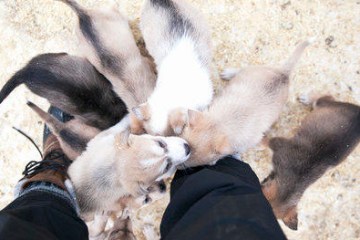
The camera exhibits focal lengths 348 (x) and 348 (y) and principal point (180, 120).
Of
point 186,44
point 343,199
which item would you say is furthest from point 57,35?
point 343,199

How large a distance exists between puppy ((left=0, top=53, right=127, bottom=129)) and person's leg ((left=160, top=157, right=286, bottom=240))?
1172mm

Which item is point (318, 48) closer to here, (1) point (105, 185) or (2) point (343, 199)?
(2) point (343, 199)

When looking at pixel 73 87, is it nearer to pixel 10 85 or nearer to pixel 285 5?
pixel 10 85

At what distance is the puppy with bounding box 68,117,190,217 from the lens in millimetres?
2387

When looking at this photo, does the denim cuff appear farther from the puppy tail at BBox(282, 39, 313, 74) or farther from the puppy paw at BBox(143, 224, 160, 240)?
the puppy tail at BBox(282, 39, 313, 74)

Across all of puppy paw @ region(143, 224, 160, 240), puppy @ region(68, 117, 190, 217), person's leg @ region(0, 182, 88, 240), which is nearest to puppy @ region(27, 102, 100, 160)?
puppy @ region(68, 117, 190, 217)

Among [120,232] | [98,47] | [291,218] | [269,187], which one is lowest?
[120,232]

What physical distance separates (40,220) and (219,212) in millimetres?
907

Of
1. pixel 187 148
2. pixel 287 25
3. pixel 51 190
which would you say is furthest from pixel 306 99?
Answer: pixel 51 190

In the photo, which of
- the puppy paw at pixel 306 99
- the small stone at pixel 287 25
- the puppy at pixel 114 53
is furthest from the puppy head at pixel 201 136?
the small stone at pixel 287 25

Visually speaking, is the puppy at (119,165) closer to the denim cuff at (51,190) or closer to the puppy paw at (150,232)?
the denim cuff at (51,190)

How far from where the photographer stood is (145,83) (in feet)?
9.57

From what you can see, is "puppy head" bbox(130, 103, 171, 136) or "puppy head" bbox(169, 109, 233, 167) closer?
"puppy head" bbox(169, 109, 233, 167)

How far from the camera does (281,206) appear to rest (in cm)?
286
